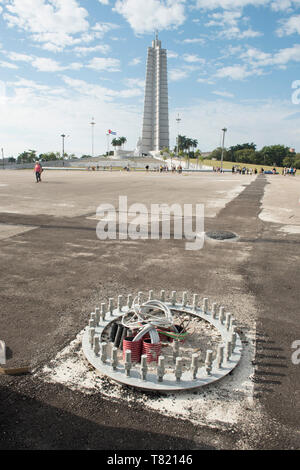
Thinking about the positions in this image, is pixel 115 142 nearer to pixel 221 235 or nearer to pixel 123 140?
pixel 123 140

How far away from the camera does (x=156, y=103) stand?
516ft

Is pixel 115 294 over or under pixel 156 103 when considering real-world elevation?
under

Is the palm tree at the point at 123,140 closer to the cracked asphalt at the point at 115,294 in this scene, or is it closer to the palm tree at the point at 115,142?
the palm tree at the point at 115,142

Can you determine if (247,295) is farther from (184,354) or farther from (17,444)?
(17,444)

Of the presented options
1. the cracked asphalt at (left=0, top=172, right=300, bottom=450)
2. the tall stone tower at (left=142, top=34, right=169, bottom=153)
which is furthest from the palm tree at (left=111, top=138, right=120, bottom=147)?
the cracked asphalt at (left=0, top=172, right=300, bottom=450)

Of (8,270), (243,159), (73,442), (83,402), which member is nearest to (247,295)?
(83,402)

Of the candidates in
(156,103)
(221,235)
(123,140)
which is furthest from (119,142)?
(221,235)

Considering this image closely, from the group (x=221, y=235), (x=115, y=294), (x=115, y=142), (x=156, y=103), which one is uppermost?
(x=156, y=103)

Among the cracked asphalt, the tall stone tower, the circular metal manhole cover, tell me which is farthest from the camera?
the tall stone tower

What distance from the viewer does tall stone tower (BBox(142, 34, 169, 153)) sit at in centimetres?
15600

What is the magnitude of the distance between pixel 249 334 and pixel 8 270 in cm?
507

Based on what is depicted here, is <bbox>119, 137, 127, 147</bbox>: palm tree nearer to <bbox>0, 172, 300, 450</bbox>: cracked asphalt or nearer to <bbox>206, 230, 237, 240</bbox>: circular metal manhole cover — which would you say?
<bbox>0, 172, 300, 450</bbox>: cracked asphalt

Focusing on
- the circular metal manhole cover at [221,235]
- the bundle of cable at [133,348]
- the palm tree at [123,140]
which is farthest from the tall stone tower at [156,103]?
the bundle of cable at [133,348]

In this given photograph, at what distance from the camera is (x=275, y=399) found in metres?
3.22
